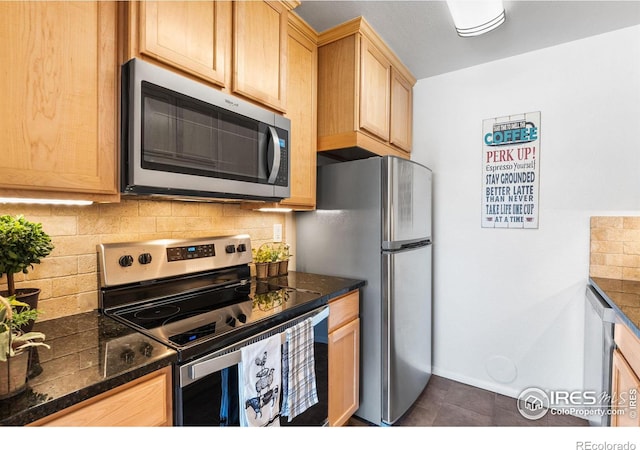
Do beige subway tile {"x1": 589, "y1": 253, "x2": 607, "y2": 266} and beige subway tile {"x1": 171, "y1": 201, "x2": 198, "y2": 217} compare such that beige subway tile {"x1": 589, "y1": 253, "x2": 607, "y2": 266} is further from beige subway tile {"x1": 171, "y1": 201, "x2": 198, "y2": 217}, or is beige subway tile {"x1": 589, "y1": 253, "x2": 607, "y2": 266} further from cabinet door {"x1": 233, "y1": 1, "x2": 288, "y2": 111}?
beige subway tile {"x1": 171, "y1": 201, "x2": 198, "y2": 217}

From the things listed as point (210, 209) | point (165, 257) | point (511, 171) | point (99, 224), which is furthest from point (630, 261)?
point (99, 224)

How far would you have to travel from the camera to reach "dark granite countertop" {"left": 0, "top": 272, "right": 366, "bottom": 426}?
67 centimetres

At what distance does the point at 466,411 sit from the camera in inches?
82.0

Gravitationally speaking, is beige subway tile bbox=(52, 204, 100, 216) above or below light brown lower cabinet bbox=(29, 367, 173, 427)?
above

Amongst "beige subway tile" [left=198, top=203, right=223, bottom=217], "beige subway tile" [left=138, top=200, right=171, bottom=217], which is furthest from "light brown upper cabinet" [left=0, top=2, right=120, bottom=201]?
"beige subway tile" [left=198, top=203, right=223, bottom=217]

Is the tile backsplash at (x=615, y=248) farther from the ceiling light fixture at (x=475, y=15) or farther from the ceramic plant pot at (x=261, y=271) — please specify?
the ceramic plant pot at (x=261, y=271)

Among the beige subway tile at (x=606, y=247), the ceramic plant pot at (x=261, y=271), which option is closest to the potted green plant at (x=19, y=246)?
the ceramic plant pot at (x=261, y=271)

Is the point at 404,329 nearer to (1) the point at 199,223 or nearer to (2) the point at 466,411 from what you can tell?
(2) the point at 466,411

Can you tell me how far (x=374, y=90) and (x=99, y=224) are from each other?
65.7 inches

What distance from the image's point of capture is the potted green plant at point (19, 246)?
2.86ft
